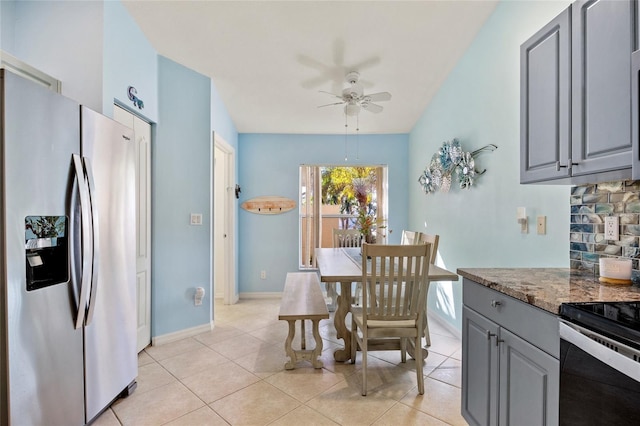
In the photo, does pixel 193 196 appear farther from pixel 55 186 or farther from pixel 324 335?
pixel 324 335

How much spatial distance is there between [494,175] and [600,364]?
1934mm

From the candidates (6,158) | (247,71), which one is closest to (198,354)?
(6,158)

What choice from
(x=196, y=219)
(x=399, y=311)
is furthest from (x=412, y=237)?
(x=196, y=219)

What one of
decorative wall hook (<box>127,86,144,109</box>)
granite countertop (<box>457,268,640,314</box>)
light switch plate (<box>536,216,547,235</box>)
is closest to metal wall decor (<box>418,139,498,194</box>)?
light switch plate (<box>536,216,547,235</box>)

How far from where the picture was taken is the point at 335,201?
616 cm

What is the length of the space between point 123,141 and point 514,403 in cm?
252

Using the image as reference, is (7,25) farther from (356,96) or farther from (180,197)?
(356,96)

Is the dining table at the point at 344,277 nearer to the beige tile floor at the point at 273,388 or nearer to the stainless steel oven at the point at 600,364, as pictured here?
the beige tile floor at the point at 273,388

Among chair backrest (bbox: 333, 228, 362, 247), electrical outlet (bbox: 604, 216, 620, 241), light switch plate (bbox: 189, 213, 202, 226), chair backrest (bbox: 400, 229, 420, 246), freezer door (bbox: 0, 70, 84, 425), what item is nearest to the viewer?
freezer door (bbox: 0, 70, 84, 425)

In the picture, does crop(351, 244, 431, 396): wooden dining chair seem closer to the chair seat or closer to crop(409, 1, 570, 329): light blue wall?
the chair seat

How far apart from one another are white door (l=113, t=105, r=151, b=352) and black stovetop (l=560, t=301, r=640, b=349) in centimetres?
297

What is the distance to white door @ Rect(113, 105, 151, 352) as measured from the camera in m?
2.75

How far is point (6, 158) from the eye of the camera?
1.30m

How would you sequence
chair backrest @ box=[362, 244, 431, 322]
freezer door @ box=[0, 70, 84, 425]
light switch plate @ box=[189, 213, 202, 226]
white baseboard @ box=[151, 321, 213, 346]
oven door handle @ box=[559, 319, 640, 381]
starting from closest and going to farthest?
1. oven door handle @ box=[559, 319, 640, 381]
2. freezer door @ box=[0, 70, 84, 425]
3. chair backrest @ box=[362, 244, 431, 322]
4. white baseboard @ box=[151, 321, 213, 346]
5. light switch plate @ box=[189, 213, 202, 226]
